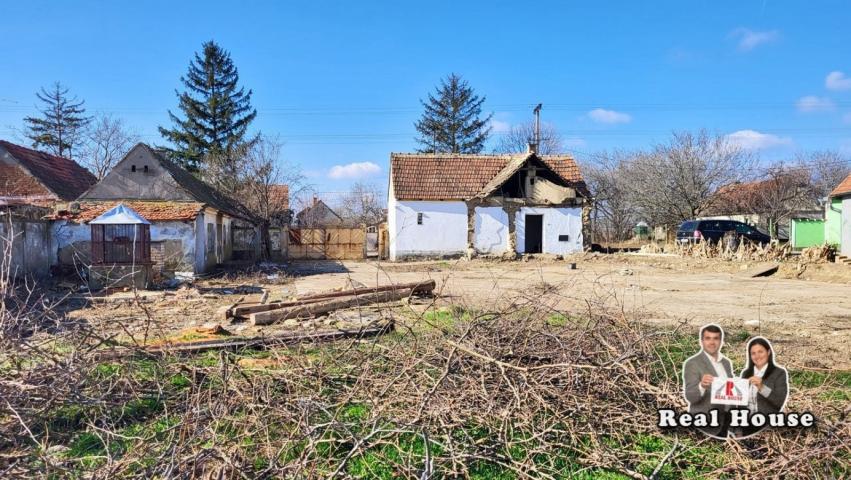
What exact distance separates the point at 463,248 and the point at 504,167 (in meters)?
5.37

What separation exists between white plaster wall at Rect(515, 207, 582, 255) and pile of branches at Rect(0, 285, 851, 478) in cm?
2220

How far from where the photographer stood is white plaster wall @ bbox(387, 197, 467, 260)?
87.6ft

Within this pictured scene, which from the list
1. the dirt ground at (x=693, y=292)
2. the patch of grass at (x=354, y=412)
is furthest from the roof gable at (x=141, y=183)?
the patch of grass at (x=354, y=412)

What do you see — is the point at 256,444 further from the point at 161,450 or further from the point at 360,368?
the point at 360,368

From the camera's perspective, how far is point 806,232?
1182 inches

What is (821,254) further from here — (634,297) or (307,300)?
(307,300)

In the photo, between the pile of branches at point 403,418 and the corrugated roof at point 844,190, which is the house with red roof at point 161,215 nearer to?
the pile of branches at point 403,418

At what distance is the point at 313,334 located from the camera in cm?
662

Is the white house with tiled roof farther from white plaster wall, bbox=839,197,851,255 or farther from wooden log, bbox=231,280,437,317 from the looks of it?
wooden log, bbox=231,280,437,317

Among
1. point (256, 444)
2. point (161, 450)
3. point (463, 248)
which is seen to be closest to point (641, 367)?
point (256, 444)

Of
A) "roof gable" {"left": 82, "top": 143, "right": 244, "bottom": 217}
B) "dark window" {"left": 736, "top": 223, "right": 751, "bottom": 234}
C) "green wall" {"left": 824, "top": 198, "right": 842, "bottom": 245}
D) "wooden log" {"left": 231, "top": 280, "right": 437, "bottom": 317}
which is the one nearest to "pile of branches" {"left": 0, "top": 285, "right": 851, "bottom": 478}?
"wooden log" {"left": 231, "top": 280, "right": 437, "bottom": 317}

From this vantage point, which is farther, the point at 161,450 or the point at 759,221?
the point at 759,221

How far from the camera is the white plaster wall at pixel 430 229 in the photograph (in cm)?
2670

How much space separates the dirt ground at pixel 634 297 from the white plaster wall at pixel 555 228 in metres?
4.32
